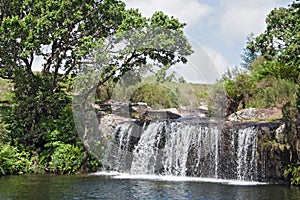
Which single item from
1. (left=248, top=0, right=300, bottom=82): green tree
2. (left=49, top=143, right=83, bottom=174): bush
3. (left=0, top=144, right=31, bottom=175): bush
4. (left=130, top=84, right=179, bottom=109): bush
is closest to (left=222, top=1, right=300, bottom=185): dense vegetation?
(left=248, top=0, right=300, bottom=82): green tree

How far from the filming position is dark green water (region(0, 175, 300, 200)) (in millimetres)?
8336

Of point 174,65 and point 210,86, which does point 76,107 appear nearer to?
point 174,65

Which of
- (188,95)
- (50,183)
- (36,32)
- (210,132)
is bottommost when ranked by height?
(50,183)

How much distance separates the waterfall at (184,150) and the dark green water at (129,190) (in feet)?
3.53

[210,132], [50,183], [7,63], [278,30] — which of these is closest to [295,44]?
[278,30]

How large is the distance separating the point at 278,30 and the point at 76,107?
6.70m

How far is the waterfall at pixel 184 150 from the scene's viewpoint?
10.5 metres

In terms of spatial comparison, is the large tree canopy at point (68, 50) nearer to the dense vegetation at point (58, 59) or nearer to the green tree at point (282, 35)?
the dense vegetation at point (58, 59)

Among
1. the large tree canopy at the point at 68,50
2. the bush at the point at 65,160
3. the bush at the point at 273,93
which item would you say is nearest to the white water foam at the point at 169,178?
the bush at the point at 65,160

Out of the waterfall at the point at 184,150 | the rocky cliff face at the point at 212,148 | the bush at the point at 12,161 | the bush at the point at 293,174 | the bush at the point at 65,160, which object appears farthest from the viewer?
the bush at the point at 65,160

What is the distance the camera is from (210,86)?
1335 cm

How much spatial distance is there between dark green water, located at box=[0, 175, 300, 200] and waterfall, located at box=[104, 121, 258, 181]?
1.08 metres

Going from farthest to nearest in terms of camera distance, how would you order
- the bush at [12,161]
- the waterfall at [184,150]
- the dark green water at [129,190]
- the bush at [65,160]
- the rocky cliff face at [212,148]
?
the bush at [65,160] < the bush at [12,161] < the waterfall at [184,150] < the rocky cliff face at [212,148] < the dark green water at [129,190]

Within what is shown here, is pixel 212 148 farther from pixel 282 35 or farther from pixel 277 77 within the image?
pixel 277 77
